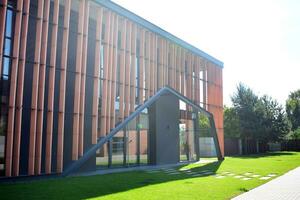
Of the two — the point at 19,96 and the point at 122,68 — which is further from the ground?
the point at 122,68

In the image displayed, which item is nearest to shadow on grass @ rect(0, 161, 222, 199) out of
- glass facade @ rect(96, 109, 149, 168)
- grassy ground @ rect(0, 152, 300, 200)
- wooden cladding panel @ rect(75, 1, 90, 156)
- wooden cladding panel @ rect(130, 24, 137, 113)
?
grassy ground @ rect(0, 152, 300, 200)

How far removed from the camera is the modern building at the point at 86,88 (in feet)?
48.5

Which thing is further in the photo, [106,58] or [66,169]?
[106,58]

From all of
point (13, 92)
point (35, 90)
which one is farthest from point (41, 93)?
point (13, 92)

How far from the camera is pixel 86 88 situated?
18.9 meters

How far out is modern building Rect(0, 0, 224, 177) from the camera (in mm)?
14773

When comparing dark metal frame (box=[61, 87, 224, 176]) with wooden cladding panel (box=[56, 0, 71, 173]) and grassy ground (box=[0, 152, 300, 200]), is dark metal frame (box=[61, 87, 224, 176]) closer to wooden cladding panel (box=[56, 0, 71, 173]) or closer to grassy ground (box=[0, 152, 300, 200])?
wooden cladding panel (box=[56, 0, 71, 173])

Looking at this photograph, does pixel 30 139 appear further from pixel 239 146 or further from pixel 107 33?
pixel 239 146

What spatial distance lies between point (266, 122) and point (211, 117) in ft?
69.8

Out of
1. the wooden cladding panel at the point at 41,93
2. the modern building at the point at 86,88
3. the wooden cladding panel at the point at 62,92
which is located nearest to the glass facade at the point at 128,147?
the modern building at the point at 86,88

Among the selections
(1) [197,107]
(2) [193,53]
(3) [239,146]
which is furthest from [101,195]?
(3) [239,146]

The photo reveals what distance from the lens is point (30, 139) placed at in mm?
14883

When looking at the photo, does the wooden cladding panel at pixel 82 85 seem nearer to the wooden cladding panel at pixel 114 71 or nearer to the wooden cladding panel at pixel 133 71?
the wooden cladding panel at pixel 114 71

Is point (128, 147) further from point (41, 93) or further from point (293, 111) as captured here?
point (293, 111)
